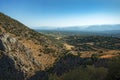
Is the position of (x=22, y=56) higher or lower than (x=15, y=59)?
higher

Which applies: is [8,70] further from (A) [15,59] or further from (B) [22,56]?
(B) [22,56]

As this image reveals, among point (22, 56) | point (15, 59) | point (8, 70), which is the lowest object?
point (8, 70)

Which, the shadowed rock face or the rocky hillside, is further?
the rocky hillside

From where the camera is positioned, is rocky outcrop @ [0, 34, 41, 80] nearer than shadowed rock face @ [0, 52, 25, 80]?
No

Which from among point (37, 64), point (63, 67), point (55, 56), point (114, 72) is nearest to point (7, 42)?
point (37, 64)

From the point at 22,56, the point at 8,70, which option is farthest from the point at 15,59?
the point at 22,56

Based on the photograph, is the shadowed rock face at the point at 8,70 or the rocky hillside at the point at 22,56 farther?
the rocky hillside at the point at 22,56

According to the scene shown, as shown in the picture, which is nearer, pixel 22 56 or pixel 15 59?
pixel 15 59

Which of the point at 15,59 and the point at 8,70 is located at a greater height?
the point at 15,59

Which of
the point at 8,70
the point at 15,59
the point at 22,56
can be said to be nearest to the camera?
the point at 8,70

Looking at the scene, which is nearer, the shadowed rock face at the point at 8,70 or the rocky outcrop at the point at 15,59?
the shadowed rock face at the point at 8,70

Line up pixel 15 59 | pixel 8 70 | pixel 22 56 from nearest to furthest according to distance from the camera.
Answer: pixel 8 70, pixel 15 59, pixel 22 56

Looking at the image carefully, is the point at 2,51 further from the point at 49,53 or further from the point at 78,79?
the point at 78,79
